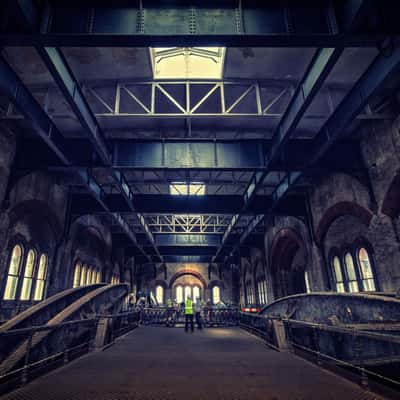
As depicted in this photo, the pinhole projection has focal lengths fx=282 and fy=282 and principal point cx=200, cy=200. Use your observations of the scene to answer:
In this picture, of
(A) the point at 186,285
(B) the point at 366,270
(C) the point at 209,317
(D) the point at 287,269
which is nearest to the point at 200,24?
(B) the point at 366,270

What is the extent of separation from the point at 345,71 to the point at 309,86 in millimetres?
2629

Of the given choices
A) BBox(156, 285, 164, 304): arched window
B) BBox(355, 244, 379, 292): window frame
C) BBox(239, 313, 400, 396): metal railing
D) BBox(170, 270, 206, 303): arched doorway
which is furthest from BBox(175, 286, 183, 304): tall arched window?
BBox(239, 313, 400, 396): metal railing

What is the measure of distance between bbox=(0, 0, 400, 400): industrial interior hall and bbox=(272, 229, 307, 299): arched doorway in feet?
3.79

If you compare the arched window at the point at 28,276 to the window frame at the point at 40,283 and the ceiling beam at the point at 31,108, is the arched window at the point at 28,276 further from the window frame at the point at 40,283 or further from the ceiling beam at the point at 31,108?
the ceiling beam at the point at 31,108

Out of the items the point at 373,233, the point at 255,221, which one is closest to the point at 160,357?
the point at 373,233

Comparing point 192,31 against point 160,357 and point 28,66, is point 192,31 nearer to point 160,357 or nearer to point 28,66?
point 28,66

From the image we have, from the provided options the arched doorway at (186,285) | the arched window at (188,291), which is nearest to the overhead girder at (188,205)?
the arched doorway at (186,285)

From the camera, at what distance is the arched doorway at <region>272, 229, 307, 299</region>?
658 inches

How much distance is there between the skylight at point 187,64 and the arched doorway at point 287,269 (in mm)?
10791

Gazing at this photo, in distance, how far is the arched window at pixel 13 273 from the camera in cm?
998

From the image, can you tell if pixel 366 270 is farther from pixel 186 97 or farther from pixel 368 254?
pixel 186 97

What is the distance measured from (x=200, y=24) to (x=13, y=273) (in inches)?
412

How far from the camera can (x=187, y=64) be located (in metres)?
8.41

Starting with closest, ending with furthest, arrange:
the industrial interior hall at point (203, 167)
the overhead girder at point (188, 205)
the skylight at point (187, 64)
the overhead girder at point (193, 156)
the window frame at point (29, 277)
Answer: the industrial interior hall at point (203, 167) → the skylight at point (187, 64) → the overhead girder at point (193, 156) → the window frame at point (29, 277) → the overhead girder at point (188, 205)
